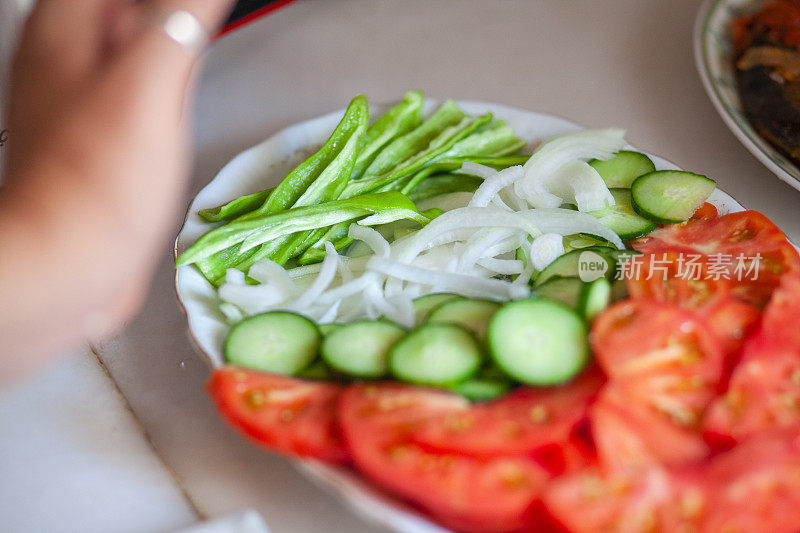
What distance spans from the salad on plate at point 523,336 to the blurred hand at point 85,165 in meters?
0.30

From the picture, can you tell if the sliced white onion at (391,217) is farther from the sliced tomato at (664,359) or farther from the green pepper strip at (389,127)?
the sliced tomato at (664,359)

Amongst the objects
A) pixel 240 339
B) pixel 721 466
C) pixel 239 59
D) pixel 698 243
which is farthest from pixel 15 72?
pixel 239 59

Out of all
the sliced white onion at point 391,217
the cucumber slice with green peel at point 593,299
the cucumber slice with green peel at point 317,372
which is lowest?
the cucumber slice with green peel at point 317,372

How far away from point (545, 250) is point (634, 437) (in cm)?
49

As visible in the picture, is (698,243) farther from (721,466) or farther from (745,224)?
(721,466)

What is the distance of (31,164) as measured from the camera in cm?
76

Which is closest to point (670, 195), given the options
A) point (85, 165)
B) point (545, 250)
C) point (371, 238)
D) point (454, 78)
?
point (545, 250)

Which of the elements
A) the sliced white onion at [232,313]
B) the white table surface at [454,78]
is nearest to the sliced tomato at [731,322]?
the white table surface at [454,78]

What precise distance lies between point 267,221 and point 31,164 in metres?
0.63

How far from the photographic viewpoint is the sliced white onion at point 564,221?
54.0 inches

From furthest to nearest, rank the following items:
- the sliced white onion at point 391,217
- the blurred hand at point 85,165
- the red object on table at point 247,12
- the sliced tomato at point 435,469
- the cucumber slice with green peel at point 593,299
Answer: the red object on table at point 247,12 → the sliced white onion at point 391,217 → the cucumber slice with green peel at point 593,299 → the sliced tomato at point 435,469 → the blurred hand at point 85,165

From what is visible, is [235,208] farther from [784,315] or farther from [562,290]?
[784,315]

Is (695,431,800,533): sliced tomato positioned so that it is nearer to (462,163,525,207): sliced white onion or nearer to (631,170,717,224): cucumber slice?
(631,170,717,224): cucumber slice

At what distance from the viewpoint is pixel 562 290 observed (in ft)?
3.88
